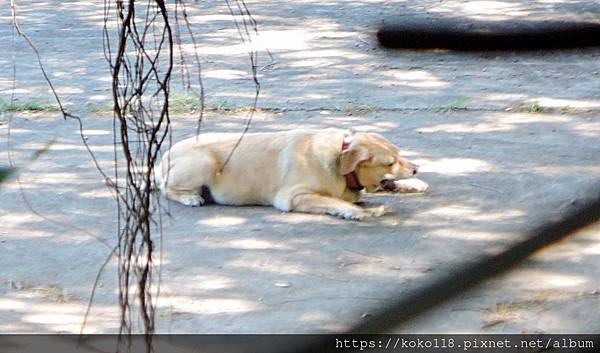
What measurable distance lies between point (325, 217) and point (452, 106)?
235 centimetres

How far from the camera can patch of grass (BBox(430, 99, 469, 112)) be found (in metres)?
7.34

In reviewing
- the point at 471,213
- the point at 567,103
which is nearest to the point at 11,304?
the point at 471,213

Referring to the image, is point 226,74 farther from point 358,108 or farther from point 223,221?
point 223,221

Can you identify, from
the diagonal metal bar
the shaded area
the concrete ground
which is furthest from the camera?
the concrete ground

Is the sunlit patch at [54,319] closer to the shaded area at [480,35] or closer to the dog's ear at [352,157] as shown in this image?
the dog's ear at [352,157]

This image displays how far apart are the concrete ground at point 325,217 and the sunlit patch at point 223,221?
19 mm

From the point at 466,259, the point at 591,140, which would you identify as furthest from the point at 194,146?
the point at 466,259

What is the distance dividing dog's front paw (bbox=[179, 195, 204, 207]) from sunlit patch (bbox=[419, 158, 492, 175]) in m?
1.19

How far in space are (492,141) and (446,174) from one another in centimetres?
73

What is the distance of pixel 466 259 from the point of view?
0.56 metres

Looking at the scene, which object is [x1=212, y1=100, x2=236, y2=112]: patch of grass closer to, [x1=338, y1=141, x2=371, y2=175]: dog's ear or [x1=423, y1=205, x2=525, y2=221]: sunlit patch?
[x1=338, y1=141, x2=371, y2=175]: dog's ear

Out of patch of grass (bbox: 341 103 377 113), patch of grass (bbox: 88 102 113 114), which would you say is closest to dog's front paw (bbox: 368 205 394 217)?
patch of grass (bbox: 341 103 377 113)

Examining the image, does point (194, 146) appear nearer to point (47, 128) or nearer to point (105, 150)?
point (105, 150)

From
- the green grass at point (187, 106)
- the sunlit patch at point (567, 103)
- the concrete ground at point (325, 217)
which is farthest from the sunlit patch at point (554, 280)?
the green grass at point (187, 106)
